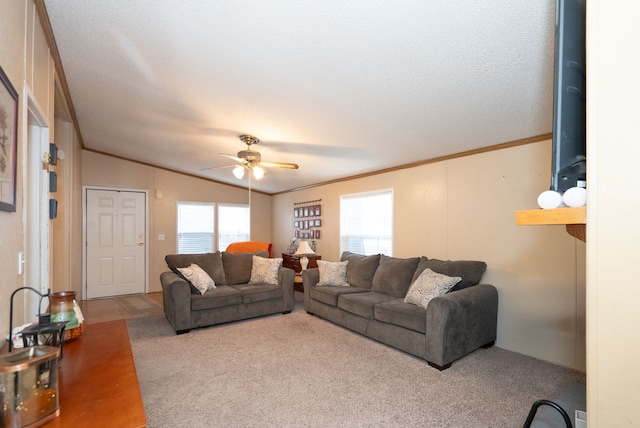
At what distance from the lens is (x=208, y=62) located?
7.84ft

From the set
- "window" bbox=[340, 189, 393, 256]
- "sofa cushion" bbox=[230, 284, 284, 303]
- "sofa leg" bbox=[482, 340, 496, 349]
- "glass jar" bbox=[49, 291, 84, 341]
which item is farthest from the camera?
"window" bbox=[340, 189, 393, 256]

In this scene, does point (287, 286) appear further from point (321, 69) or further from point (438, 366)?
point (321, 69)

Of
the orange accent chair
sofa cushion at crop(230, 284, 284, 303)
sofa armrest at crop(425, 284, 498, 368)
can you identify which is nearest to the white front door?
the orange accent chair

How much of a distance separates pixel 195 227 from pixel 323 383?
16.8ft

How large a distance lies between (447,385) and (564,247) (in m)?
1.70

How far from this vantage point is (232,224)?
724 cm

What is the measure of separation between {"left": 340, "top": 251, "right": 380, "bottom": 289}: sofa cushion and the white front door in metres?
4.23

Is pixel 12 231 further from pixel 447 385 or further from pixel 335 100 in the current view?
pixel 447 385

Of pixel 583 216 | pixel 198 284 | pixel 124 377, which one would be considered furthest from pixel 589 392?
pixel 198 284

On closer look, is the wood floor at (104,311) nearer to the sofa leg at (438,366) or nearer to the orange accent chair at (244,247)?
the orange accent chair at (244,247)

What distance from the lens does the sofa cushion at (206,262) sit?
4.35 metres

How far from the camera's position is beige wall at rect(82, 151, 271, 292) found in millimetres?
5746

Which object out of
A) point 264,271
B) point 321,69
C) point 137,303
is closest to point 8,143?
point 321,69

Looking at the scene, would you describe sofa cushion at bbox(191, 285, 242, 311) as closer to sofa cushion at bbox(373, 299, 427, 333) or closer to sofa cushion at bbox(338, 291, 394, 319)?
sofa cushion at bbox(338, 291, 394, 319)
